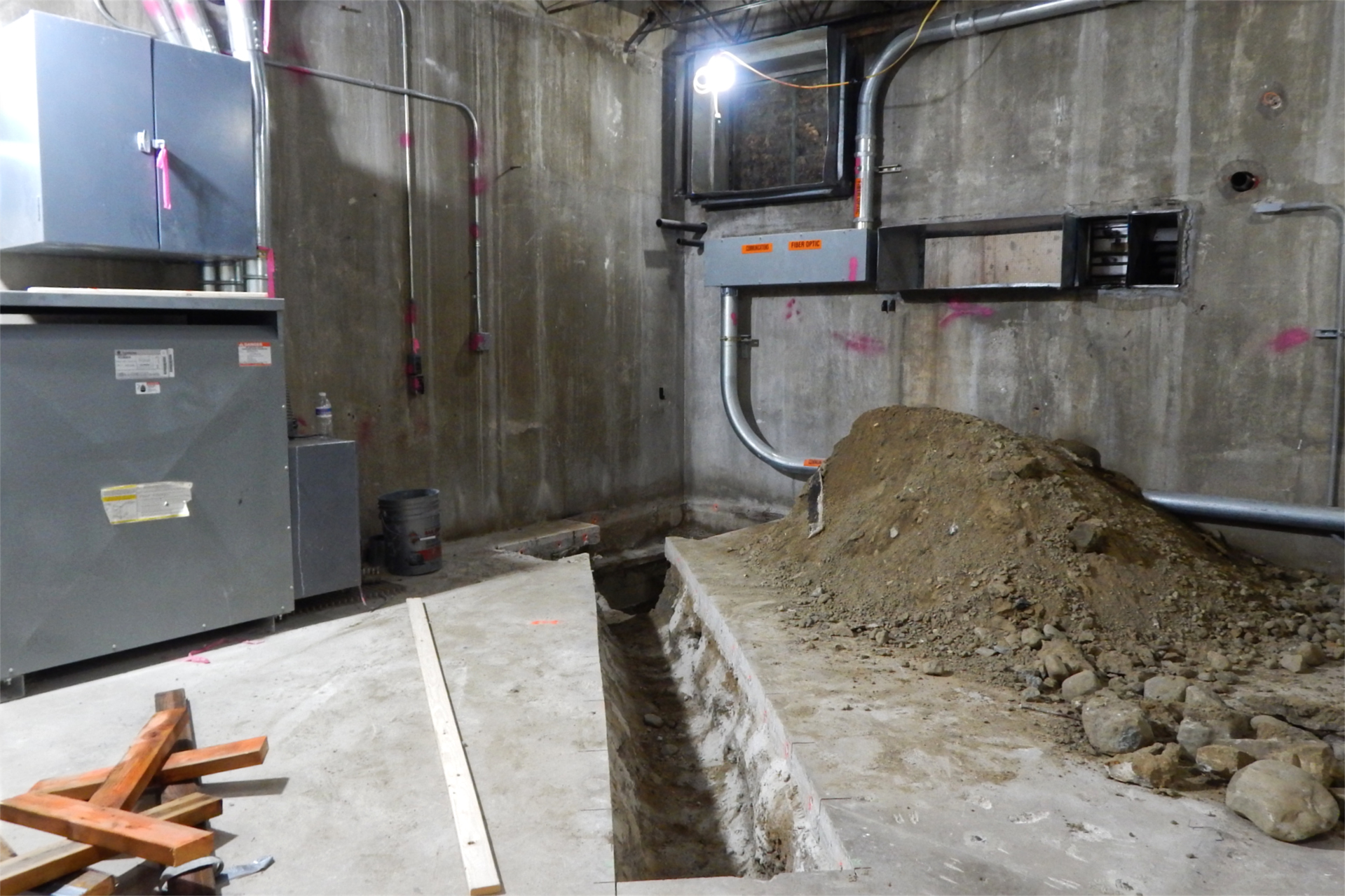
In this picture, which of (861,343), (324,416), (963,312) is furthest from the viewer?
(861,343)

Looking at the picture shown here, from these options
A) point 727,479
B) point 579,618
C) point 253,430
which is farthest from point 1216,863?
point 727,479

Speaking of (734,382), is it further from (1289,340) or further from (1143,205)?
(1289,340)

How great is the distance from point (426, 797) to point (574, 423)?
152 inches

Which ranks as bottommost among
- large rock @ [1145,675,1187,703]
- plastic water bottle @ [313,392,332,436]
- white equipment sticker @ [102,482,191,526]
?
large rock @ [1145,675,1187,703]

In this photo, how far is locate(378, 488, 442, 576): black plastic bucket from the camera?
14.8 feet

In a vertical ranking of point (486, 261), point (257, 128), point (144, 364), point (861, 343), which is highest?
point (257, 128)

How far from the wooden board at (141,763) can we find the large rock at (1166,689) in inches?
118

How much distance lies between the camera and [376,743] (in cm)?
275

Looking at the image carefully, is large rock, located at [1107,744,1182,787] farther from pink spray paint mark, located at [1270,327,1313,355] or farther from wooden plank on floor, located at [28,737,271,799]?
pink spray paint mark, located at [1270,327,1313,355]

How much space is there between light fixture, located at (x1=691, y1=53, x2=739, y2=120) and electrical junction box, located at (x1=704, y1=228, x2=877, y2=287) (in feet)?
3.35

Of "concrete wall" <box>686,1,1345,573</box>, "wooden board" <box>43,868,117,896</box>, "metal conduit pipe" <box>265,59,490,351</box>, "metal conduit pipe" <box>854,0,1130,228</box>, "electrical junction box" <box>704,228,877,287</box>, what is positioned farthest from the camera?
"electrical junction box" <box>704,228,877,287</box>

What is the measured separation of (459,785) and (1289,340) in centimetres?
445

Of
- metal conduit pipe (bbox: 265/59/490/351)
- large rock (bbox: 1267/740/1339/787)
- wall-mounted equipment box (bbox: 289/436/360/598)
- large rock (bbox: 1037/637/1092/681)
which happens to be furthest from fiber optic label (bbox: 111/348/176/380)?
large rock (bbox: 1267/740/1339/787)

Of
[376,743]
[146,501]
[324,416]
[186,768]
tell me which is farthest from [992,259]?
[186,768]
